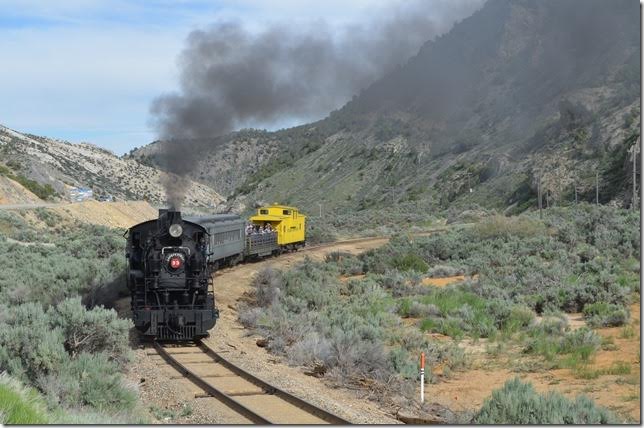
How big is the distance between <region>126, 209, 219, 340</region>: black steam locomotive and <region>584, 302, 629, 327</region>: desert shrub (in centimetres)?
1056

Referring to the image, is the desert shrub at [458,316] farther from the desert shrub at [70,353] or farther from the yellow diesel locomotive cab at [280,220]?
the yellow diesel locomotive cab at [280,220]

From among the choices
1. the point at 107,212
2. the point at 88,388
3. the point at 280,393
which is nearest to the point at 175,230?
the point at 280,393

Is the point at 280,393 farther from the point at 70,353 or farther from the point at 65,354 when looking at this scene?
the point at 70,353

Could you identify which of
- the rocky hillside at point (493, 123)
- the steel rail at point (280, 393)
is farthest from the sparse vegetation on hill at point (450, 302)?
the rocky hillside at point (493, 123)

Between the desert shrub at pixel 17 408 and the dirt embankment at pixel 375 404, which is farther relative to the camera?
the dirt embankment at pixel 375 404

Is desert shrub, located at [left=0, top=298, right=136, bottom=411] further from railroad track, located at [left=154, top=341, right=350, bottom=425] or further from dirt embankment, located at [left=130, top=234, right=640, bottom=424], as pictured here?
railroad track, located at [left=154, top=341, right=350, bottom=425]

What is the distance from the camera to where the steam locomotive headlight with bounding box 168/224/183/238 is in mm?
18578

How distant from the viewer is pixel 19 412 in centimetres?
905

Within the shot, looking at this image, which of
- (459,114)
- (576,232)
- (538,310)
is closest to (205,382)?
(538,310)

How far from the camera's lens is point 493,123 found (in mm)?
107438

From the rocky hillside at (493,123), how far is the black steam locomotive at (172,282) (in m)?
51.9

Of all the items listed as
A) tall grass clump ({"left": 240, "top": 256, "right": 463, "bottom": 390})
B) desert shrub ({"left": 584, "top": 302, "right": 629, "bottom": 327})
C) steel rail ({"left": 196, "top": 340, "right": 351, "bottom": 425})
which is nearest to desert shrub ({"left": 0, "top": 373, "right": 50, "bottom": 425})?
steel rail ({"left": 196, "top": 340, "right": 351, "bottom": 425})

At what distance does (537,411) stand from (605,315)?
433 inches

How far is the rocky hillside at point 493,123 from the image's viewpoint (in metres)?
80.2
